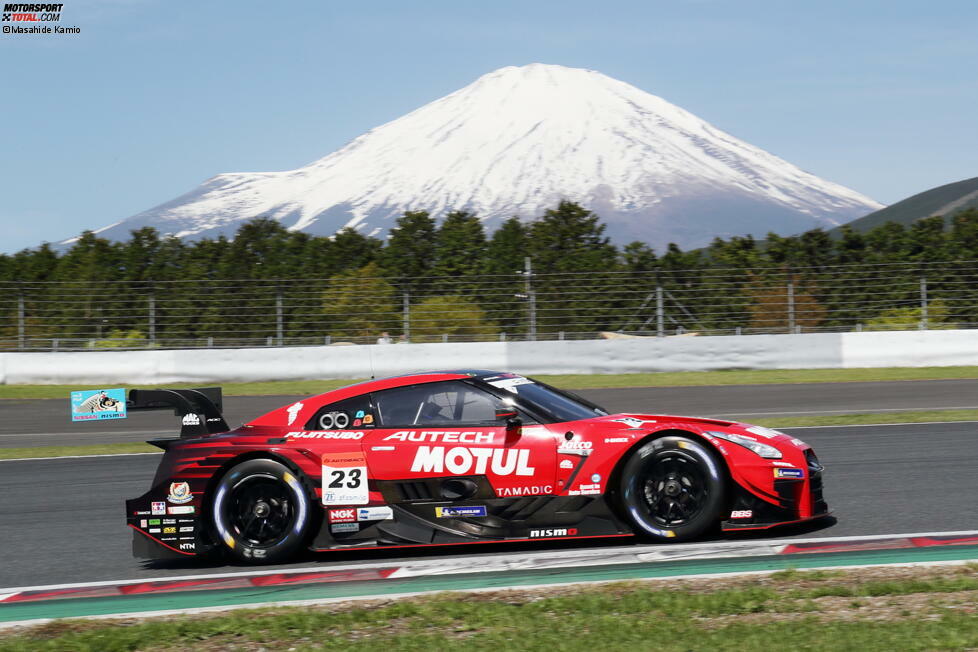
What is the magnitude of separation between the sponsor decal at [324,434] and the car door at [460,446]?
104 mm

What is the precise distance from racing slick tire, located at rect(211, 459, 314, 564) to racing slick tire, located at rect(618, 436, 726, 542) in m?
2.03

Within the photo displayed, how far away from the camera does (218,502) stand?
21.8ft

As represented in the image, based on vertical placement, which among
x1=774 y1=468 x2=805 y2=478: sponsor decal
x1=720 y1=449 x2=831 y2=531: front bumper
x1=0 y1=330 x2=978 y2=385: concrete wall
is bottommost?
x1=720 y1=449 x2=831 y2=531: front bumper

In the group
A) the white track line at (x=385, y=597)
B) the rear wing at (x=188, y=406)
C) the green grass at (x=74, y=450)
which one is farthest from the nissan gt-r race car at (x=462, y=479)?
the green grass at (x=74, y=450)

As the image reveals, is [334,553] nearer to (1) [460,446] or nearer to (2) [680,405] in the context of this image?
(1) [460,446]

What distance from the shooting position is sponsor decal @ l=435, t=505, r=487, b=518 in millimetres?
6484

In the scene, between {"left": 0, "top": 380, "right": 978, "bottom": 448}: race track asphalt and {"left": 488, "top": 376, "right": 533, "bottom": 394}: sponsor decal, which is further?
{"left": 0, "top": 380, "right": 978, "bottom": 448}: race track asphalt

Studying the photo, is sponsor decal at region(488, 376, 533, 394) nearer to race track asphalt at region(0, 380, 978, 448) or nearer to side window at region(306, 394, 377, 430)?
side window at region(306, 394, 377, 430)

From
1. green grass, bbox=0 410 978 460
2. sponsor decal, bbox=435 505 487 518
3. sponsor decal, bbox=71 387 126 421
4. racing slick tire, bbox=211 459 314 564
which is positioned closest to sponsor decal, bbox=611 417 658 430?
sponsor decal, bbox=435 505 487 518

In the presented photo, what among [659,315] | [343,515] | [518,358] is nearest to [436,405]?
[343,515]

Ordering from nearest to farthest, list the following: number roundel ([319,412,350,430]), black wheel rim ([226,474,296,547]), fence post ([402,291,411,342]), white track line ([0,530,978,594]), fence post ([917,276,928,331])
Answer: white track line ([0,530,978,594]) → black wheel rim ([226,474,296,547]) → number roundel ([319,412,350,430]) → fence post ([917,276,928,331]) → fence post ([402,291,411,342])

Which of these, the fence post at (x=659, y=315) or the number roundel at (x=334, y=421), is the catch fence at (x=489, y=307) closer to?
the fence post at (x=659, y=315)

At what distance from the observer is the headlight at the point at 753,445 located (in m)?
6.47

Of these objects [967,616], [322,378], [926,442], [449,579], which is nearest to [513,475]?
Result: [449,579]
